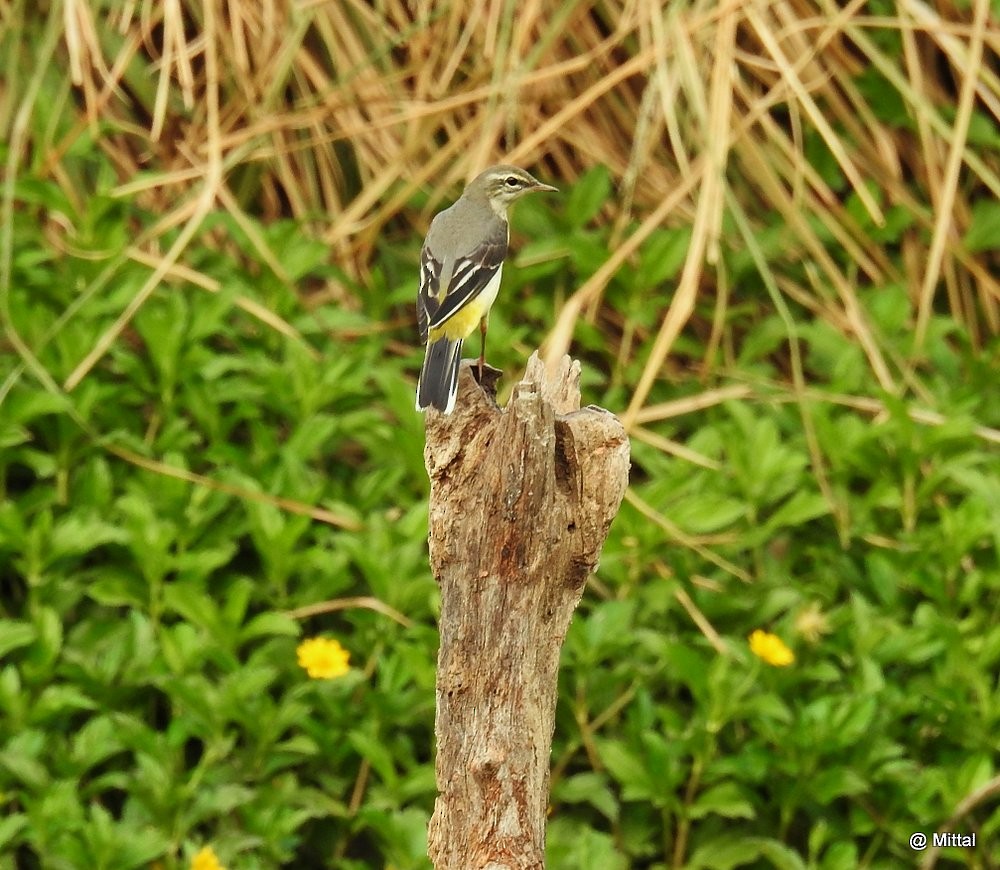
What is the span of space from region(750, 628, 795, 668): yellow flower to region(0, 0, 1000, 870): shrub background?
5 cm

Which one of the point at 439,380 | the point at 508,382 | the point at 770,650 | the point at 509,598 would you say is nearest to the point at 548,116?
the point at 508,382

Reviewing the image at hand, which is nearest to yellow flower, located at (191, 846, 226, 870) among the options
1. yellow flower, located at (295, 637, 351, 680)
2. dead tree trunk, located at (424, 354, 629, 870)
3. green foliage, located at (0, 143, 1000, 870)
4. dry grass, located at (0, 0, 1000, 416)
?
green foliage, located at (0, 143, 1000, 870)

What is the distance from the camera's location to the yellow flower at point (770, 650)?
15.2ft

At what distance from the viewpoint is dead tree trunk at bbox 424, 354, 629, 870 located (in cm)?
305

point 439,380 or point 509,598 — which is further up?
point 439,380

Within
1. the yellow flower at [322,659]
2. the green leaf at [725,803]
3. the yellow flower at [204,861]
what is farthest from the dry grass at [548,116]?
the yellow flower at [204,861]

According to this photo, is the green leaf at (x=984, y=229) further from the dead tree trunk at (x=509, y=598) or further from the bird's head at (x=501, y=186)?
the dead tree trunk at (x=509, y=598)

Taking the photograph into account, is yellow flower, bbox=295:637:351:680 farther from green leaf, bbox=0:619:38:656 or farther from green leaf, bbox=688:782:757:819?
green leaf, bbox=688:782:757:819

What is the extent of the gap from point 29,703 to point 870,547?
258cm

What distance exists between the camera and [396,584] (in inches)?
186

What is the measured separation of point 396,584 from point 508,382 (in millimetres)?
1127

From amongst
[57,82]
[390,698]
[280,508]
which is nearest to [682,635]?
[390,698]

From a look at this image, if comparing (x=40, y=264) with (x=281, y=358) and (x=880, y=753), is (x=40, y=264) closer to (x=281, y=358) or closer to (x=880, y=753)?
(x=281, y=358)

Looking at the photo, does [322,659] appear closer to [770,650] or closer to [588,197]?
[770,650]
